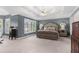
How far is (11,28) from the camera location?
2.69 m

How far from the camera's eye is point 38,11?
2.86 metres

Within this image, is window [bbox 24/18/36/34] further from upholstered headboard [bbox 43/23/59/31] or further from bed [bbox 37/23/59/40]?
upholstered headboard [bbox 43/23/59/31]

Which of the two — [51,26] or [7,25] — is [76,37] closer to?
[51,26]

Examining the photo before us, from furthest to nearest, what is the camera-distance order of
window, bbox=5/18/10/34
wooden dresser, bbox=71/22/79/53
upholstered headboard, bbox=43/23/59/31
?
upholstered headboard, bbox=43/23/59/31
window, bbox=5/18/10/34
wooden dresser, bbox=71/22/79/53

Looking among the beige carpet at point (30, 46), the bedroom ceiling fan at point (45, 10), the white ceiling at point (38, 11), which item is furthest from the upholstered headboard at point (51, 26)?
the beige carpet at point (30, 46)

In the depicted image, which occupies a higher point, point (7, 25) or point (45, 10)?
point (45, 10)

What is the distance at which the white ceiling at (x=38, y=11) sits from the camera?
2.71 meters

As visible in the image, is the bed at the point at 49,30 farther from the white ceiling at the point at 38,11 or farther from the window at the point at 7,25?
the window at the point at 7,25

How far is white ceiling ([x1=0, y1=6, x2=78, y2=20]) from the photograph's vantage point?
271 centimetres

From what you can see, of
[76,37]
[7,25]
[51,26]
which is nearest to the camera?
[76,37]

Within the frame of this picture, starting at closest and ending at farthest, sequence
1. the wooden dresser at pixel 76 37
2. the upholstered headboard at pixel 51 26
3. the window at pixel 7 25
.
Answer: the wooden dresser at pixel 76 37
the window at pixel 7 25
the upholstered headboard at pixel 51 26

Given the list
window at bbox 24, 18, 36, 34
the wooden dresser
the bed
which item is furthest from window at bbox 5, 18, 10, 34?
the wooden dresser

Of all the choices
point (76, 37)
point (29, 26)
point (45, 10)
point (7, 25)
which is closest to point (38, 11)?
point (45, 10)
